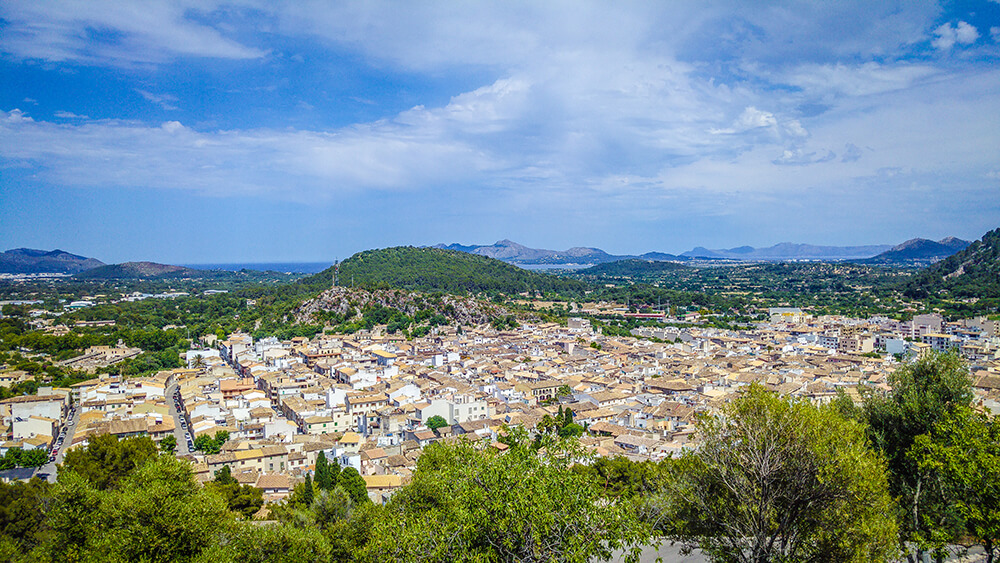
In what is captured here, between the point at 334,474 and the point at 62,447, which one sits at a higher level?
the point at 334,474

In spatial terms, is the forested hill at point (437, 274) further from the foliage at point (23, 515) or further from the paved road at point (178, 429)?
the foliage at point (23, 515)

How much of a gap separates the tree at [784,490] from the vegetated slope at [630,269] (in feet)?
516

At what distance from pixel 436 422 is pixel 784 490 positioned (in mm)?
21827

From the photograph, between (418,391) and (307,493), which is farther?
(418,391)

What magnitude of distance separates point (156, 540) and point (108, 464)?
35.5 ft

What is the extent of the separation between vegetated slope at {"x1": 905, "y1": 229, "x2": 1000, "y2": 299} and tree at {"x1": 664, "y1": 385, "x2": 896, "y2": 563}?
266 feet

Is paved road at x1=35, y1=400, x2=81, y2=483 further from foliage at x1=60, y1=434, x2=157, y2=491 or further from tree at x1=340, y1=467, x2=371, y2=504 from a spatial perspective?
tree at x1=340, y1=467, x2=371, y2=504

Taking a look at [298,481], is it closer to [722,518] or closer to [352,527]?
[352,527]

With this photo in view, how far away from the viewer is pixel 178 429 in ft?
97.8

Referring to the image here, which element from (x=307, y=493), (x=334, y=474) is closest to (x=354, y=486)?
(x=334, y=474)

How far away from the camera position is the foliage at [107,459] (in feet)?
57.5

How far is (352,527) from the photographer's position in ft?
42.5

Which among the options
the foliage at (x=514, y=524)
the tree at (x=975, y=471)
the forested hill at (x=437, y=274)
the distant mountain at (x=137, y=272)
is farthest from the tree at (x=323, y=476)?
the distant mountain at (x=137, y=272)

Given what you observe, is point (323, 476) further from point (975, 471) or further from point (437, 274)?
point (437, 274)
